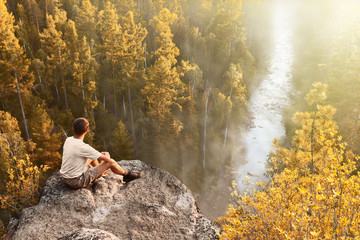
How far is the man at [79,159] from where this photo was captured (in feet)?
19.9

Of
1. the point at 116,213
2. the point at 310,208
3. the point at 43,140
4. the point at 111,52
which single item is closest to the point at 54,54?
the point at 111,52

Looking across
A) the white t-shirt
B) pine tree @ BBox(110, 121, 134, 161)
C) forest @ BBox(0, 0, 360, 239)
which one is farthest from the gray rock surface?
pine tree @ BBox(110, 121, 134, 161)

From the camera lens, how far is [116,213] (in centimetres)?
621

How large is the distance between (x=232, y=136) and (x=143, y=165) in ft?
97.3

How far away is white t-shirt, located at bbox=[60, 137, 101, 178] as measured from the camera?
604cm

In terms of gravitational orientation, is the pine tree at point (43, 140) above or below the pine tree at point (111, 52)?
below

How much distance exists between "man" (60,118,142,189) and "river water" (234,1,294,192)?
53.6ft

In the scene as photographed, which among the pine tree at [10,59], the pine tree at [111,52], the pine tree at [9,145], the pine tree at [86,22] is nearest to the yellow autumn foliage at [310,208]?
the pine tree at [9,145]

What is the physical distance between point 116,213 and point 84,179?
1.29 meters

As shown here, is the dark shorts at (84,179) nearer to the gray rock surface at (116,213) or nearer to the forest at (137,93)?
the gray rock surface at (116,213)

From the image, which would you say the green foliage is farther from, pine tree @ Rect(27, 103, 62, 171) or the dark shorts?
the dark shorts

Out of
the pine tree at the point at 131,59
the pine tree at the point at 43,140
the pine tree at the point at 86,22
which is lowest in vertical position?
the pine tree at the point at 43,140

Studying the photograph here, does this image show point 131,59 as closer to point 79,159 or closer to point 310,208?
point 79,159

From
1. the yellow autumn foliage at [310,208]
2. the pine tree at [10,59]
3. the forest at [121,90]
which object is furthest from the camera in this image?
the forest at [121,90]
